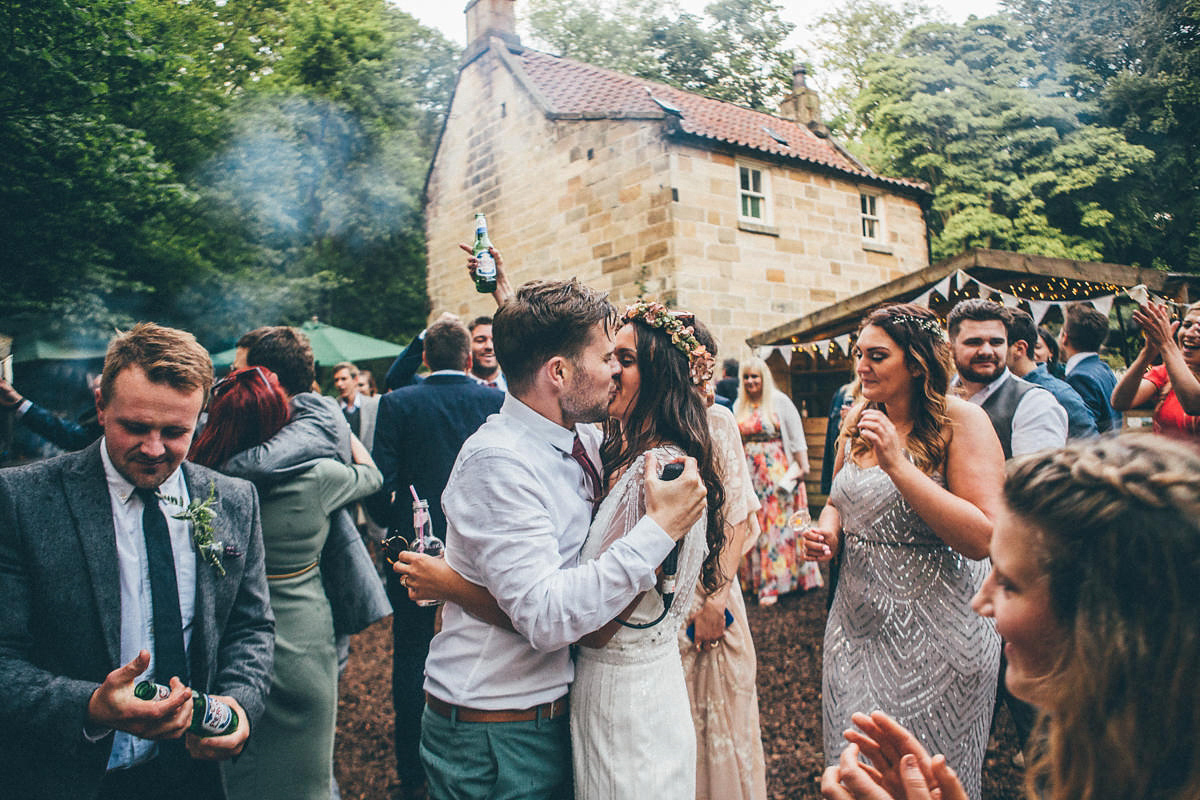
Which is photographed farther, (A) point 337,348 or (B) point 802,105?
(B) point 802,105

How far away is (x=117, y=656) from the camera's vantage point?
1.79m

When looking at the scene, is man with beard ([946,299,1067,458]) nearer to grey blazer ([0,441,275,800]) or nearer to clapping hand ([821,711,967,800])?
clapping hand ([821,711,967,800])

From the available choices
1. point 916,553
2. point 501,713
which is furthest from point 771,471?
point 501,713

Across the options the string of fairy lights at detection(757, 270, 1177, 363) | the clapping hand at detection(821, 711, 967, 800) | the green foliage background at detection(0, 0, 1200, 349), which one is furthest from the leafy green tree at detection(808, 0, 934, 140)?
the clapping hand at detection(821, 711, 967, 800)

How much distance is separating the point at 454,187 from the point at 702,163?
7.34 metres

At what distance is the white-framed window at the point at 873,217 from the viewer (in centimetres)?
1458

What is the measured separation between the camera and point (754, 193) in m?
12.5

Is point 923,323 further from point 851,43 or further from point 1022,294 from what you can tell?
point 851,43

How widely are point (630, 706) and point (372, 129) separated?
2067 cm

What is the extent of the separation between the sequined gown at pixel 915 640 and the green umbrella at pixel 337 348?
364 inches

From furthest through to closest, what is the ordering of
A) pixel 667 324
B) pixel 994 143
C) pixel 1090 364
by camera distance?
pixel 994 143 → pixel 1090 364 → pixel 667 324

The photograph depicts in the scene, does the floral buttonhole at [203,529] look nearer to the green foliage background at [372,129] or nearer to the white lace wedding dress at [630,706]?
the white lace wedding dress at [630,706]

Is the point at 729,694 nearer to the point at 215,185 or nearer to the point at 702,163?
the point at 702,163

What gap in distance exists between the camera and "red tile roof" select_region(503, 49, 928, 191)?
43.7 feet
